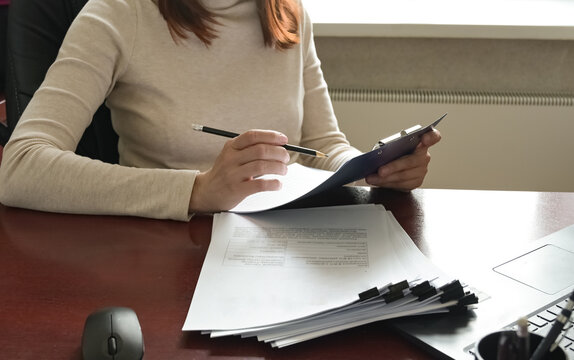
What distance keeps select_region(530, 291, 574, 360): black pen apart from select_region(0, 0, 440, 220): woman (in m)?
0.53

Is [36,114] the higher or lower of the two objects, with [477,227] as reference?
lower

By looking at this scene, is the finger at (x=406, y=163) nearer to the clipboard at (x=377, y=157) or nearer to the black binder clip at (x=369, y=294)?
the clipboard at (x=377, y=157)

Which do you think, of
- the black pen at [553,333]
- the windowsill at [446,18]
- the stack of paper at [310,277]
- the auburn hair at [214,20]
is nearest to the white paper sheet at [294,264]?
the stack of paper at [310,277]

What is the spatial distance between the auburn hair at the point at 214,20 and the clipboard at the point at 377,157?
40 cm

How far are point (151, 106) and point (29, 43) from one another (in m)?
0.25

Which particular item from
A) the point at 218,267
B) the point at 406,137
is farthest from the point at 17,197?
the point at 406,137

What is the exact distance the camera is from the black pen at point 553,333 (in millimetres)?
535

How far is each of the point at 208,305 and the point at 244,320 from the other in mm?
57

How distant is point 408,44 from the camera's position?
2.20m

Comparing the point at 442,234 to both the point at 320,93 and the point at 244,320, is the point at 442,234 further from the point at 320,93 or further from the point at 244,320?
the point at 320,93

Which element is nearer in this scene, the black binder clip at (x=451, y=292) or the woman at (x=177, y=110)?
the black binder clip at (x=451, y=292)

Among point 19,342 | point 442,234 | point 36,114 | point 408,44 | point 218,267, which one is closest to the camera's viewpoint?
point 19,342

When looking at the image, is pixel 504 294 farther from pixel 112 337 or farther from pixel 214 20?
pixel 214 20

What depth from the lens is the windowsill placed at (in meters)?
2.05
